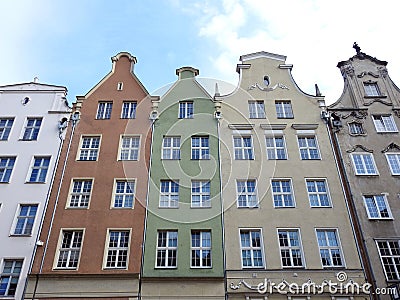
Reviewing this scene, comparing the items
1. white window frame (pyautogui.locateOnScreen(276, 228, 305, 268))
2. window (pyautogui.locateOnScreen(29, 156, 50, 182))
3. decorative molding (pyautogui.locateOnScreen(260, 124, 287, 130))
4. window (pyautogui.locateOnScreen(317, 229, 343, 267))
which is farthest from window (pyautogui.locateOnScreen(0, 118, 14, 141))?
window (pyautogui.locateOnScreen(317, 229, 343, 267))

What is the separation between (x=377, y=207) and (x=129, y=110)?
19.3 m

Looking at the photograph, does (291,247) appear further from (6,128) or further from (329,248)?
(6,128)

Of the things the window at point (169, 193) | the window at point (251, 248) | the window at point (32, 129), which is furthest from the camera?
the window at point (32, 129)

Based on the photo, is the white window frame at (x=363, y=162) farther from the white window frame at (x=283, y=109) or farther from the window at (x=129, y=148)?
the window at (x=129, y=148)

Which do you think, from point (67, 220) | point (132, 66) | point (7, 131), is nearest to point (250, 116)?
point (132, 66)

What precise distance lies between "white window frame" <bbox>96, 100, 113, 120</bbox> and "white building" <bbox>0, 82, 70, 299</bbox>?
2.38m

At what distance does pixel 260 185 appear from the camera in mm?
24703

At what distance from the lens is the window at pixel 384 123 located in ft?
88.9

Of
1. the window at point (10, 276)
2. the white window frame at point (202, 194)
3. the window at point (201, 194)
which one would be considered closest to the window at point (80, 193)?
the window at point (10, 276)

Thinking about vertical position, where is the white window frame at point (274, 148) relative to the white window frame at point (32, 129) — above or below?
below

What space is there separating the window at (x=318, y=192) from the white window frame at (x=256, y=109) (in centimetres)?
643

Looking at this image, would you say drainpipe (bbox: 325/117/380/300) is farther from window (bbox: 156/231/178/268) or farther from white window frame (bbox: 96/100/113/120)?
white window frame (bbox: 96/100/113/120)

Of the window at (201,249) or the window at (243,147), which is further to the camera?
the window at (243,147)

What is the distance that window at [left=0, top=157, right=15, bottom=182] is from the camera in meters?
25.2
